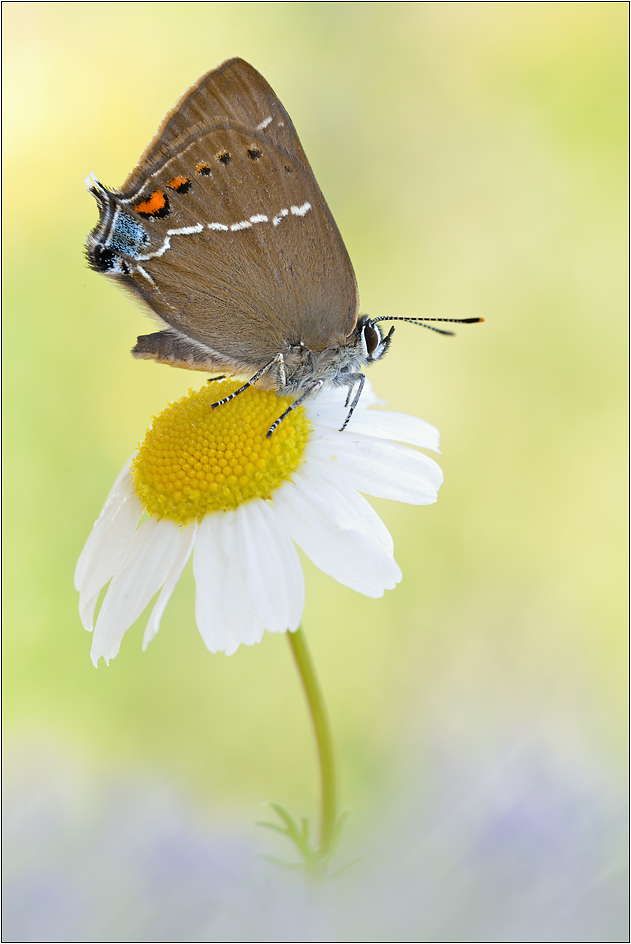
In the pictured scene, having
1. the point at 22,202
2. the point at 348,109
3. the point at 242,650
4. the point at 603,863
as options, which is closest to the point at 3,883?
the point at 603,863

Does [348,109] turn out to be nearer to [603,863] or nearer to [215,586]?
[215,586]

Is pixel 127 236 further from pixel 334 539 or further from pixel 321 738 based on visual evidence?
pixel 321 738

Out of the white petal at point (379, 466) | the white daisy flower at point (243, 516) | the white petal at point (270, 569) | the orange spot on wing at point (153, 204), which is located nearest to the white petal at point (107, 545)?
the white daisy flower at point (243, 516)

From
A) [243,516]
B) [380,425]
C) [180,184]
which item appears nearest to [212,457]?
[243,516]

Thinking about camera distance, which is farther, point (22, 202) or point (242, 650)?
point (22, 202)

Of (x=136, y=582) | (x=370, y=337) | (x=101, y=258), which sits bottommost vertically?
(x=136, y=582)
